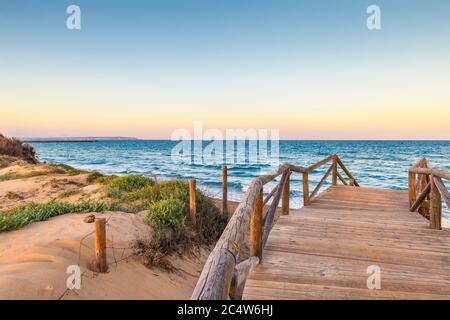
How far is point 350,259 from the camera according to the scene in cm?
356

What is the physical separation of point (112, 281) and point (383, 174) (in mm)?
29572

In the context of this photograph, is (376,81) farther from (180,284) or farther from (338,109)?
(180,284)

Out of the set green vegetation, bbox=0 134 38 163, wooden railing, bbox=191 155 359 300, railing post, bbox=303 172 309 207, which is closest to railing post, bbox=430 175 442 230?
railing post, bbox=303 172 309 207

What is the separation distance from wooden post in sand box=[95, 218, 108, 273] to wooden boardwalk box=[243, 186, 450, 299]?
2114 mm

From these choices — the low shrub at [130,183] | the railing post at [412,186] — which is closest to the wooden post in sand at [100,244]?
the low shrub at [130,183]

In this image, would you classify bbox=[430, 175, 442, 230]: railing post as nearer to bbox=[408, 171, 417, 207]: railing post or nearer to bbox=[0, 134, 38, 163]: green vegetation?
bbox=[408, 171, 417, 207]: railing post

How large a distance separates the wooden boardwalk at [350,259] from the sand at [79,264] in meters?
1.93

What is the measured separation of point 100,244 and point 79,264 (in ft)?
2.06

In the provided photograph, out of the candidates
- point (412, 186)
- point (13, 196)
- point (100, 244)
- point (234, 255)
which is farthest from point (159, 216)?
point (13, 196)

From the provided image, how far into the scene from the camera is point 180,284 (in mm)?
4863

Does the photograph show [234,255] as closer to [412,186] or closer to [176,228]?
[176,228]

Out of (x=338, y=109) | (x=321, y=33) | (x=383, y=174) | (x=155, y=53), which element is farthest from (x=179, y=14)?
(x=383, y=174)

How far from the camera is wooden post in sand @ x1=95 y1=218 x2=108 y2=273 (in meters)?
3.79

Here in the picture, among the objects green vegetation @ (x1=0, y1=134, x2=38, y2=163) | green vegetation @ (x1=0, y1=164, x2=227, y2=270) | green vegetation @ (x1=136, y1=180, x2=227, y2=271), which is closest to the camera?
green vegetation @ (x1=136, y1=180, x2=227, y2=271)
